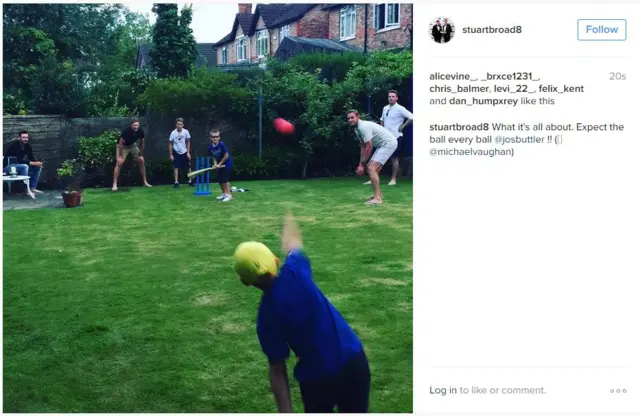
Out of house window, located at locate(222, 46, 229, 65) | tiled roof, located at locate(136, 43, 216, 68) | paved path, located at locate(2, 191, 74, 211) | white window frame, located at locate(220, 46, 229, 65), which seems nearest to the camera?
Answer: paved path, located at locate(2, 191, 74, 211)

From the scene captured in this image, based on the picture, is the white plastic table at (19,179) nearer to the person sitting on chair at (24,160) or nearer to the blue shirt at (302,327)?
the person sitting on chair at (24,160)

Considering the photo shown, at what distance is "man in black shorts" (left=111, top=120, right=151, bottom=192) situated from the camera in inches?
471

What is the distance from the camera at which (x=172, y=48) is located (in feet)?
50.1

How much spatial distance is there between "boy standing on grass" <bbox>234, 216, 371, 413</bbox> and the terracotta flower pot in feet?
26.0

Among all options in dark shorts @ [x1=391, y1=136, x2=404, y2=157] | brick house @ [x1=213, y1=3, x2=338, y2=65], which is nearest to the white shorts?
dark shorts @ [x1=391, y1=136, x2=404, y2=157]

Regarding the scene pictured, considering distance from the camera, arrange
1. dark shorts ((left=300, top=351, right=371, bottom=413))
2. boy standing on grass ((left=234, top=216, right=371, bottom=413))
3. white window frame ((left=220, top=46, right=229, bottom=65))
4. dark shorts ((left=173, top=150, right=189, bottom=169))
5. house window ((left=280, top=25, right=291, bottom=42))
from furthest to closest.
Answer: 1. white window frame ((left=220, top=46, right=229, bottom=65))
2. house window ((left=280, top=25, right=291, bottom=42))
3. dark shorts ((left=173, top=150, right=189, bottom=169))
4. dark shorts ((left=300, top=351, right=371, bottom=413))
5. boy standing on grass ((left=234, top=216, right=371, bottom=413))

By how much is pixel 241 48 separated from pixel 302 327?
1519cm

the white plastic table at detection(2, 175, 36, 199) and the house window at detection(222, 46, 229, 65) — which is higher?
the house window at detection(222, 46, 229, 65)

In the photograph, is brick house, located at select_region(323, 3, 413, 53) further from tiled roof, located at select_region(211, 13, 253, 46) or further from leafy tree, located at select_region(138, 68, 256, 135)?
tiled roof, located at select_region(211, 13, 253, 46)

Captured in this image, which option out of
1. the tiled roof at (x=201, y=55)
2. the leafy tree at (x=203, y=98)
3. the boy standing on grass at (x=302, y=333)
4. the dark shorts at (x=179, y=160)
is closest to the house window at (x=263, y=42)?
the tiled roof at (x=201, y=55)
